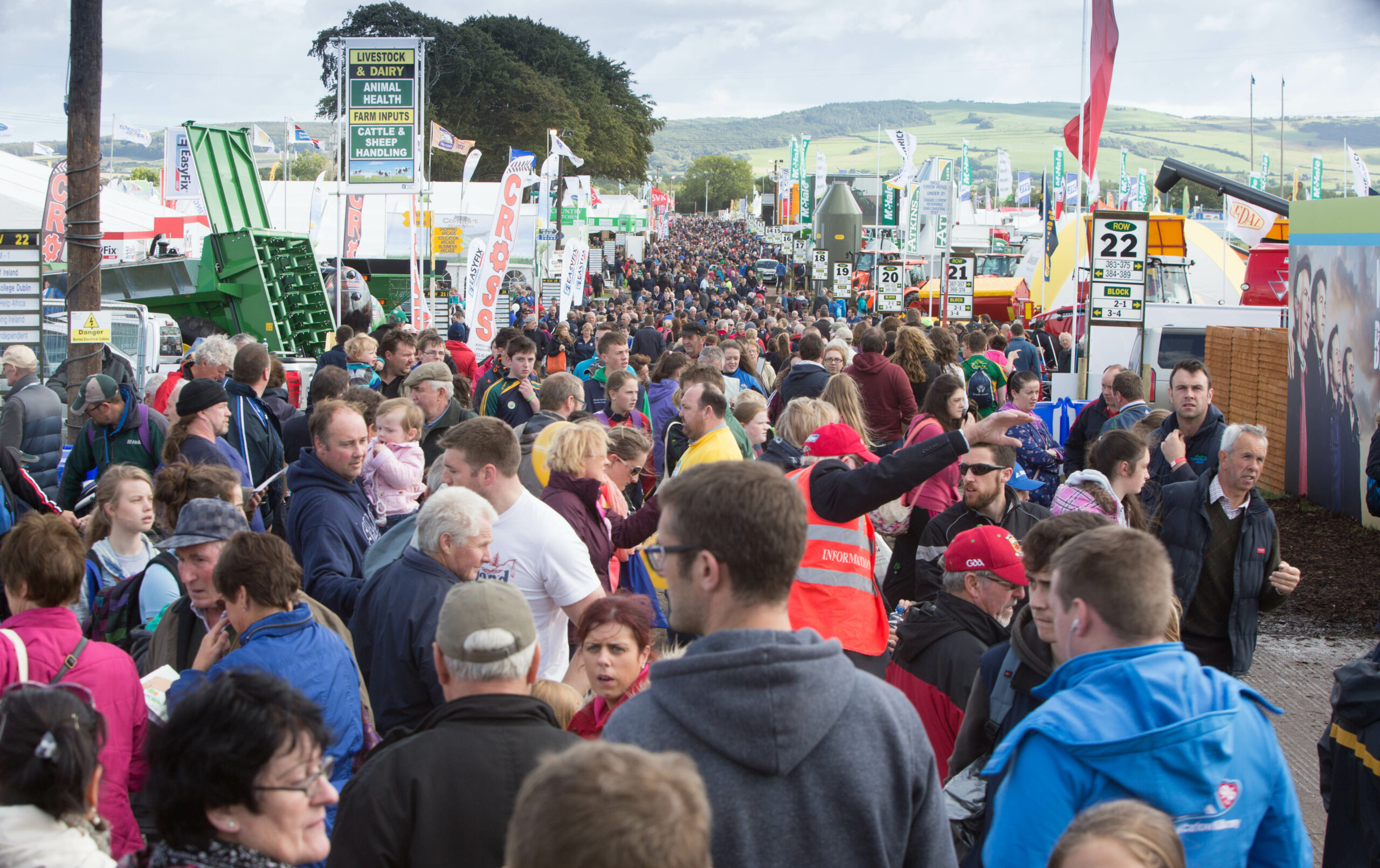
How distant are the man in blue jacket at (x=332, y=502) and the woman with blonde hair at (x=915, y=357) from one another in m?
6.69

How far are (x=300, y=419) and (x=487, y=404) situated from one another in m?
2.06

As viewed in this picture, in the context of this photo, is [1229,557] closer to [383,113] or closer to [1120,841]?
[1120,841]

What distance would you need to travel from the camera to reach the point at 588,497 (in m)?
4.99

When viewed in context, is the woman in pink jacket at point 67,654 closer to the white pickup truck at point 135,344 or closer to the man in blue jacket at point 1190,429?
the man in blue jacket at point 1190,429

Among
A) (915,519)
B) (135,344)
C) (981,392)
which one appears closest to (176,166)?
(135,344)

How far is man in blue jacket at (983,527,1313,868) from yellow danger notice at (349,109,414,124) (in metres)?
14.9

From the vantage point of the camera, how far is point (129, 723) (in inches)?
127

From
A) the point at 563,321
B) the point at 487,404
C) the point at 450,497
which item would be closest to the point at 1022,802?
the point at 450,497

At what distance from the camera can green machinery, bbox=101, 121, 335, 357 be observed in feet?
50.8

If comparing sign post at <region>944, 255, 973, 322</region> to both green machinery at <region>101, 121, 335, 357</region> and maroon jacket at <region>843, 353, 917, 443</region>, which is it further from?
maroon jacket at <region>843, 353, 917, 443</region>

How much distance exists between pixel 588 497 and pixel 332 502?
3.83 feet

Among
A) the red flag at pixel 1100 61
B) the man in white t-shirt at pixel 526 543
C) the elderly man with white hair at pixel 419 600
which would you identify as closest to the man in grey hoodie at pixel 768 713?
the elderly man with white hair at pixel 419 600

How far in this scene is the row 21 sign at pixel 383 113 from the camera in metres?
15.4

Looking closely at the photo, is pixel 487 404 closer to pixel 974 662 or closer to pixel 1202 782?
pixel 974 662
